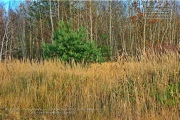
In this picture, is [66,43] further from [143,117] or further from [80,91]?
[143,117]

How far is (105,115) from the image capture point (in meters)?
4.45

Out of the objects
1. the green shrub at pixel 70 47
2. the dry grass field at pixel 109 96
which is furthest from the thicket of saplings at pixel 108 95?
the green shrub at pixel 70 47

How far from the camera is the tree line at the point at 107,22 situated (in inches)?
1002

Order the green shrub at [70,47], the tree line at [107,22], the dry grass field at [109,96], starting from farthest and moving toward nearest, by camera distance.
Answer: the tree line at [107,22], the green shrub at [70,47], the dry grass field at [109,96]

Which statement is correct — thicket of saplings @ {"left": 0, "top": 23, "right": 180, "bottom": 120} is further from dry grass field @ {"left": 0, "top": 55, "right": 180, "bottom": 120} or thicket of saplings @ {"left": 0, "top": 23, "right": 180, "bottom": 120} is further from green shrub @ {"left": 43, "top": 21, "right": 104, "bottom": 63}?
A: green shrub @ {"left": 43, "top": 21, "right": 104, "bottom": 63}

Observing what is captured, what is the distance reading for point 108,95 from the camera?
492 cm

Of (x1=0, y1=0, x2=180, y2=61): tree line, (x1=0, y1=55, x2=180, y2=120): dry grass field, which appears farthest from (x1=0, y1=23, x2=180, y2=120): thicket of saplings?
(x1=0, y1=0, x2=180, y2=61): tree line

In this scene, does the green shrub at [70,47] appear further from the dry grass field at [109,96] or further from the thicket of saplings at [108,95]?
the dry grass field at [109,96]

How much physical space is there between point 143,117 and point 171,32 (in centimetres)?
2533

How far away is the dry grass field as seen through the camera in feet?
14.4

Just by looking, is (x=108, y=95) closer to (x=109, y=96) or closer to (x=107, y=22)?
(x=109, y=96)

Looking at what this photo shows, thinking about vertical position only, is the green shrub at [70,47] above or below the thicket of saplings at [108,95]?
above

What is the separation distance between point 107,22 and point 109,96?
23270mm

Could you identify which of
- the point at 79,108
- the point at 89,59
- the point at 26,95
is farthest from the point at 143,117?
the point at 89,59
